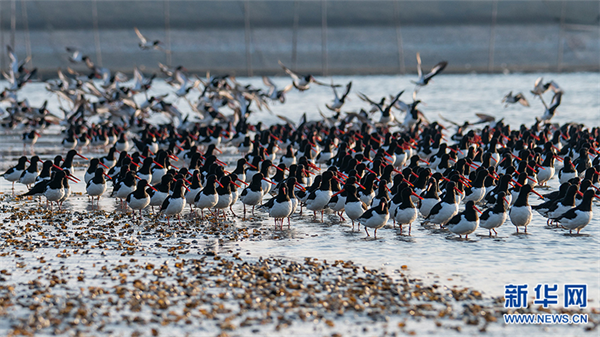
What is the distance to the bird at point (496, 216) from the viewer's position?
49.6 feet

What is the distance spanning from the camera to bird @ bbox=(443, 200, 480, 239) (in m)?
14.8

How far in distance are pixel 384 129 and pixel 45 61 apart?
8382 cm

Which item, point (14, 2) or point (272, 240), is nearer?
point (272, 240)

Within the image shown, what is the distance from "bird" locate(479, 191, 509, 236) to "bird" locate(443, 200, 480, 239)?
1.44ft

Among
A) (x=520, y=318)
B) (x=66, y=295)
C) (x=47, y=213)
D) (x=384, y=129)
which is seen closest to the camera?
(x=520, y=318)

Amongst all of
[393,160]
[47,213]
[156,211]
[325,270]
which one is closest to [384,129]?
[393,160]

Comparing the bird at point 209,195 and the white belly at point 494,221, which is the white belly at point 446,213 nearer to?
the white belly at point 494,221

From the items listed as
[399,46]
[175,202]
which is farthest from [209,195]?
[399,46]

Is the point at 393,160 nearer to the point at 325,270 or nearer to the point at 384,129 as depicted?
the point at 384,129

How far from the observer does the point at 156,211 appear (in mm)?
18188

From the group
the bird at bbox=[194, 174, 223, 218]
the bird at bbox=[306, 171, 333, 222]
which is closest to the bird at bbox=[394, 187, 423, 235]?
the bird at bbox=[306, 171, 333, 222]

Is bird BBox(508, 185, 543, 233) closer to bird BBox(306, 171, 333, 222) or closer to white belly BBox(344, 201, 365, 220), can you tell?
white belly BBox(344, 201, 365, 220)

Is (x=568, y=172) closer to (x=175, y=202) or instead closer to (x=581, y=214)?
(x=581, y=214)

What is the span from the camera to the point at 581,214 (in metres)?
15.1
